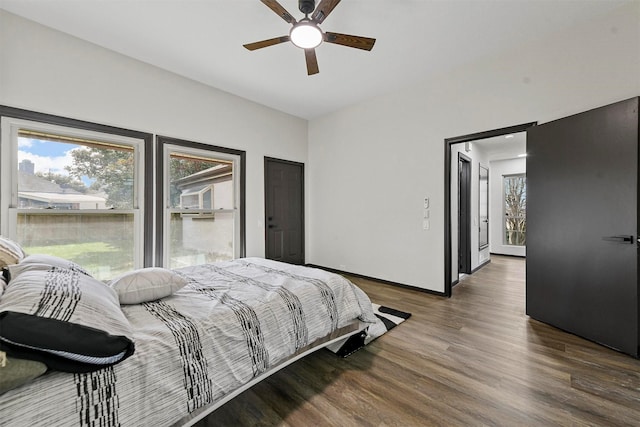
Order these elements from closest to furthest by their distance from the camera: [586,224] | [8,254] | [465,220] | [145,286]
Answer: [8,254] → [145,286] → [586,224] → [465,220]

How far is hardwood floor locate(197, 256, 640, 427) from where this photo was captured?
1.53 m

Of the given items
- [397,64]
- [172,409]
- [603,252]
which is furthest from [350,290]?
[397,64]

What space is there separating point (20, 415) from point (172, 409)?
1.63 ft

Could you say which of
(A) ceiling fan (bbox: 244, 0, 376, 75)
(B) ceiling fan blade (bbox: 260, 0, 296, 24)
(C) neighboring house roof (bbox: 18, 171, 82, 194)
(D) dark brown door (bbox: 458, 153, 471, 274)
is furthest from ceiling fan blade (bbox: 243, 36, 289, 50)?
(D) dark brown door (bbox: 458, 153, 471, 274)

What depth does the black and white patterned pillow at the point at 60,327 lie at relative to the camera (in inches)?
34.0

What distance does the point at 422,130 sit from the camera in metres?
3.76

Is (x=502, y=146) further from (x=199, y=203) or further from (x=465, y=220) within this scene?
(x=199, y=203)

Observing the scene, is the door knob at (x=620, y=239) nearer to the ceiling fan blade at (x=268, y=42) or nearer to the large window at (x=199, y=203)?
the ceiling fan blade at (x=268, y=42)

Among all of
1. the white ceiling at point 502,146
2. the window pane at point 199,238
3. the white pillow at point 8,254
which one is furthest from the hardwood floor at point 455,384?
the white ceiling at point 502,146

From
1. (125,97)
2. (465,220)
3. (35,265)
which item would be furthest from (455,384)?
(125,97)

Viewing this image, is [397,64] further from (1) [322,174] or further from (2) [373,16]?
(1) [322,174]

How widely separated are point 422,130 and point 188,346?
150 inches

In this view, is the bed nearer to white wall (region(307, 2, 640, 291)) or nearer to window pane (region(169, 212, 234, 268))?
window pane (region(169, 212, 234, 268))

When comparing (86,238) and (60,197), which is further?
(86,238)
